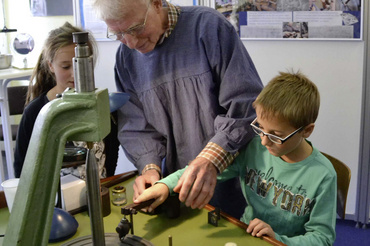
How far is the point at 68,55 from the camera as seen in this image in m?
2.00

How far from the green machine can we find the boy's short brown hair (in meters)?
0.75

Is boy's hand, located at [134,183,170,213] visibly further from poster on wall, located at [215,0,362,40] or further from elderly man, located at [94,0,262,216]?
poster on wall, located at [215,0,362,40]

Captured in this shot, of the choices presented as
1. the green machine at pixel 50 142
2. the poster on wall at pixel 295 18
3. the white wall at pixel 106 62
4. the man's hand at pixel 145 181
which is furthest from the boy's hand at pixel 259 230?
the white wall at pixel 106 62

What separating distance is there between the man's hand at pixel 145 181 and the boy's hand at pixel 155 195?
70mm

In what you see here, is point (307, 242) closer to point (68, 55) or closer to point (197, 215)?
point (197, 215)

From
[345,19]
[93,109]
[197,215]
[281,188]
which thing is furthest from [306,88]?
[345,19]


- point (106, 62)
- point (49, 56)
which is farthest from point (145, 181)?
point (106, 62)

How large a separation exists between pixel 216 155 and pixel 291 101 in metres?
0.30

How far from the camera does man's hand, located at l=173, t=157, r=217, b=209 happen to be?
1380 mm

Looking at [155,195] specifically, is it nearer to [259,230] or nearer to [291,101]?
[259,230]

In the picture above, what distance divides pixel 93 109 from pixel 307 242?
0.78 meters

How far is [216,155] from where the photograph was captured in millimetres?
1485

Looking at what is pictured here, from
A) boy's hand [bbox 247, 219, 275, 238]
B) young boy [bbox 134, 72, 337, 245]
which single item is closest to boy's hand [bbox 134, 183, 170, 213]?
young boy [bbox 134, 72, 337, 245]

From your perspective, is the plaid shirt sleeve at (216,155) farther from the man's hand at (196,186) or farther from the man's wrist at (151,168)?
the man's wrist at (151,168)
